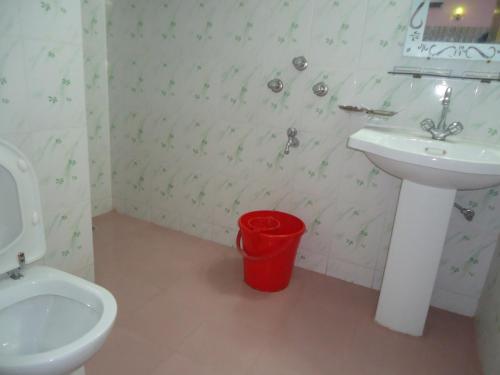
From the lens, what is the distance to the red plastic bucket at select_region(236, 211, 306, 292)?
1.81 meters

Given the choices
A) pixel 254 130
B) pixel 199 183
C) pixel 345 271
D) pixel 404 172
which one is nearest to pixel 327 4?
pixel 254 130

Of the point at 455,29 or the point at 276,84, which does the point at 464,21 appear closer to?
the point at 455,29

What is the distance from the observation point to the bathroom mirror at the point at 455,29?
5.05ft

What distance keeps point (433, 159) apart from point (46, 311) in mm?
1395

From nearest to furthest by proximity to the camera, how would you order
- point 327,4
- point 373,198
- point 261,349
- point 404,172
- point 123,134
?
point 404,172 < point 261,349 < point 327,4 < point 373,198 < point 123,134

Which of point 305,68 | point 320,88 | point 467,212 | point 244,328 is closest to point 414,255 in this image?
point 467,212

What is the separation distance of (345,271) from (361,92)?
1015 millimetres

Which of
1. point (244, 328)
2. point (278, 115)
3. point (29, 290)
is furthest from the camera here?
point (278, 115)

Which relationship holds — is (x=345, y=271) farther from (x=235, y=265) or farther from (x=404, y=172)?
(x=404, y=172)

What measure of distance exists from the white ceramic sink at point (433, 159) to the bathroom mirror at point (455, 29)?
0.39 m

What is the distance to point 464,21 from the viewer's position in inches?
61.6

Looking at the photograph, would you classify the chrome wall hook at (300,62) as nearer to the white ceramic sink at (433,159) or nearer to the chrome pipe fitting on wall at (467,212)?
the white ceramic sink at (433,159)

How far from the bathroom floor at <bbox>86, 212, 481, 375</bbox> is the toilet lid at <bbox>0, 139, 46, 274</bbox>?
22.3 inches

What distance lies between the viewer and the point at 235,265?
220 centimetres
